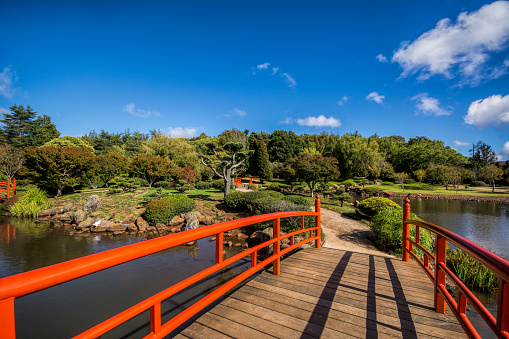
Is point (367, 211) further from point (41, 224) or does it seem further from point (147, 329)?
point (41, 224)

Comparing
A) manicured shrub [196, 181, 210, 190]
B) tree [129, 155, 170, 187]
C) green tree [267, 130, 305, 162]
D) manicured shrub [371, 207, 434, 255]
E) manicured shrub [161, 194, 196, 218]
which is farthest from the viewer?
green tree [267, 130, 305, 162]

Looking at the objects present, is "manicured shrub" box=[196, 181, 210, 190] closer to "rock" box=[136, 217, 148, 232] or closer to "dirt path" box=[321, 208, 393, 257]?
"rock" box=[136, 217, 148, 232]

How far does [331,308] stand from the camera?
257 centimetres

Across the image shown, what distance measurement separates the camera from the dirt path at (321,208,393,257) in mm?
8352

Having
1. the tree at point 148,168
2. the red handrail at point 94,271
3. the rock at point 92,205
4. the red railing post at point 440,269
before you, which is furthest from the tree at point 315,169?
the red handrail at point 94,271

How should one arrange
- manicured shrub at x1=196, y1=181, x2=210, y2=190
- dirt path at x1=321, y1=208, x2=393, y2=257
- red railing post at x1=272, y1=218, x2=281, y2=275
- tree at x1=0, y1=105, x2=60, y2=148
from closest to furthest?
red railing post at x1=272, y1=218, x2=281, y2=275 < dirt path at x1=321, y1=208, x2=393, y2=257 < manicured shrub at x1=196, y1=181, x2=210, y2=190 < tree at x1=0, y1=105, x2=60, y2=148

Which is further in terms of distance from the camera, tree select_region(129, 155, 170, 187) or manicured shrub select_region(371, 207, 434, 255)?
tree select_region(129, 155, 170, 187)

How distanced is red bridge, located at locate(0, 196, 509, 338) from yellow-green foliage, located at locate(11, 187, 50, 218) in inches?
617

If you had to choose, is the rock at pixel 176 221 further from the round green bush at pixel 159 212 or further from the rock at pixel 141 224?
the rock at pixel 141 224

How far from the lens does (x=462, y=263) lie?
21.0ft

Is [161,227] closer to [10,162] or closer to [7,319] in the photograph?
[7,319]

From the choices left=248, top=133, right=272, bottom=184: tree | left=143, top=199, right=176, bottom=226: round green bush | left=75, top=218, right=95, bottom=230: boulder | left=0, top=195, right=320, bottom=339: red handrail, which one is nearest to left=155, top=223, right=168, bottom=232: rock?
left=143, top=199, right=176, bottom=226: round green bush

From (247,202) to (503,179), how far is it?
42.1 meters

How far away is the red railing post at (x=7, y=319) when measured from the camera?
33.3 inches
